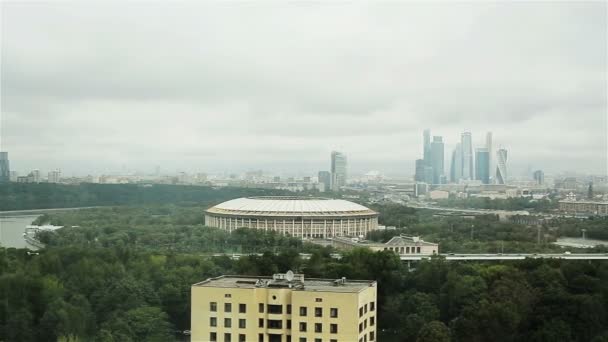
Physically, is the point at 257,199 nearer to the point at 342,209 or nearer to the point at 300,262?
the point at 342,209

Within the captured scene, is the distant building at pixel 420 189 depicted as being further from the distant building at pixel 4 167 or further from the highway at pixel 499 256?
the distant building at pixel 4 167

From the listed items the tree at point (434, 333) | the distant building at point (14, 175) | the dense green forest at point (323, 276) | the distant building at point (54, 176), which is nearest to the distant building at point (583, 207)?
the dense green forest at point (323, 276)

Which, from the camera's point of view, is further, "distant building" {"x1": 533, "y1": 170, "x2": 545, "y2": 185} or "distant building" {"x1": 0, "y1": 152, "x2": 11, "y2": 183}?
"distant building" {"x1": 533, "y1": 170, "x2": 545, "y2": 185}

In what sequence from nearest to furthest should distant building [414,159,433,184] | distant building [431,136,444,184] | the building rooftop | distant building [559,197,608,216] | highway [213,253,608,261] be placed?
1. the building rooftop
2. highway [213,253,608,261]
3. distant building [559,197,608,216]
4. distant building [431,136,444,184]
5. distant building [414,159,433,184]

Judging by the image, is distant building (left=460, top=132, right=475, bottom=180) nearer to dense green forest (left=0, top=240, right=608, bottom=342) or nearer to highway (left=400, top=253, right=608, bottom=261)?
highway (left=400, top=253, right=608, bottom=261)

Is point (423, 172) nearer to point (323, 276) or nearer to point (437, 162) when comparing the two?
point (437, 162)

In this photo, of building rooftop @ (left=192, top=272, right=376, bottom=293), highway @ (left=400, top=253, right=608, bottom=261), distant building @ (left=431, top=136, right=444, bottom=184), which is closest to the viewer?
building rooftop @ (left=192, top=272, right=376, bottom=293)

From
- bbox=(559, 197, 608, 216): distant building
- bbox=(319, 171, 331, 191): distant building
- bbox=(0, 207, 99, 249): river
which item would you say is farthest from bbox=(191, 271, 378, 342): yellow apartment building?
bbox=(319, 171, 331, 191): distant building

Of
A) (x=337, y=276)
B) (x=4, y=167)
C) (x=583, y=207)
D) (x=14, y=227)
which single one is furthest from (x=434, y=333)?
(x=583, y=207)
